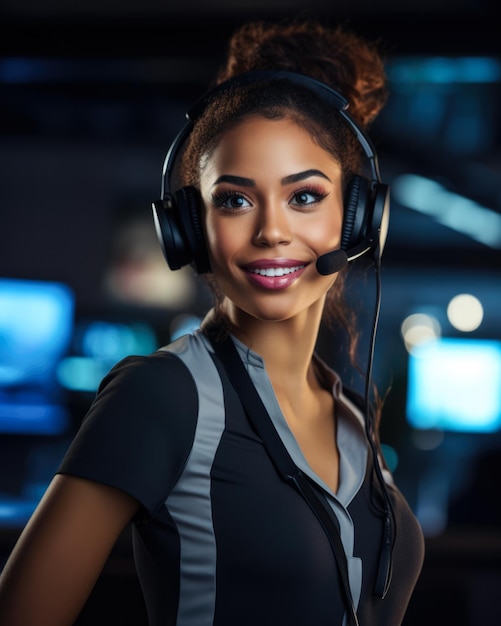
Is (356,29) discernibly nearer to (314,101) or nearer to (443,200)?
(314,101)

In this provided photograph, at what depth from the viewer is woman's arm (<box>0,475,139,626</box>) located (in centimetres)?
83

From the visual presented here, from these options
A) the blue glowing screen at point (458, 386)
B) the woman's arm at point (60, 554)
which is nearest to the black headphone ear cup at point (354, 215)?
the woman's arm at point (60, 554)

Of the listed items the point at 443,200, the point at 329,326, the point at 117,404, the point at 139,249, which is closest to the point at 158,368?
the point at 117,404

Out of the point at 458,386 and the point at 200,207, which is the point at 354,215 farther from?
the point at 458,386

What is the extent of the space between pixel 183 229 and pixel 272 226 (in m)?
0.17

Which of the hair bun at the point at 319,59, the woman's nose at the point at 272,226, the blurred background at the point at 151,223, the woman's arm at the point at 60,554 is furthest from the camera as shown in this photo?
the blurred background at the point at 151,223

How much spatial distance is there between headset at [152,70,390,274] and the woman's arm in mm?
395

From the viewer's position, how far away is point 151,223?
7219 millimetres

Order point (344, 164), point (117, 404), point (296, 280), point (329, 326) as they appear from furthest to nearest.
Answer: point (329, 326), point (344, 164), point (296, 280), point (117, 404)

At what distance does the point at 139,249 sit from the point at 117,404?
653cm

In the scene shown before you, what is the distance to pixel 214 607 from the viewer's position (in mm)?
900

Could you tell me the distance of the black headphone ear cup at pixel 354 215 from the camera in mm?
1113

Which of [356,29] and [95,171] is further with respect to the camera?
[95,171]

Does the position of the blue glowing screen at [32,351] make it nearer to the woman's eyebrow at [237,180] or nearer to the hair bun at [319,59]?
the hair bun at [319,59]
